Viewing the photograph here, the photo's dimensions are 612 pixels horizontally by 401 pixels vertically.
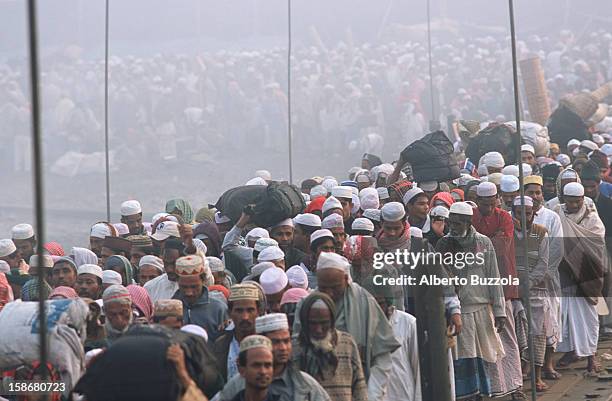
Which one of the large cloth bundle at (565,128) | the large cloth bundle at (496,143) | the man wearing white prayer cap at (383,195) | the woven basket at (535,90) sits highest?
the woven basket at (535,90)

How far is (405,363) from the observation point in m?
9.12

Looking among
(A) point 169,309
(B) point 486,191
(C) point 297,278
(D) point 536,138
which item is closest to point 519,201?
(B) point 486,191

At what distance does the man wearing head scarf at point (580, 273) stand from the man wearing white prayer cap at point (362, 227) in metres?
1.64

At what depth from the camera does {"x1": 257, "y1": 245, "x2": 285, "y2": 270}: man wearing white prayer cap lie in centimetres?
994

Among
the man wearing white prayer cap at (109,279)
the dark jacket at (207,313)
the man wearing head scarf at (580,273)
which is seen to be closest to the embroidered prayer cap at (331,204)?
the man wearing head scarf at (580,273)

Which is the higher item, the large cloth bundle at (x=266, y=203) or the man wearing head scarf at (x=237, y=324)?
the large cloth bundle at (x=266, y=203)

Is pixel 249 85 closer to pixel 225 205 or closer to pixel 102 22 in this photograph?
pixel 102 22

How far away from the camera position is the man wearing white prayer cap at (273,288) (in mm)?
8781

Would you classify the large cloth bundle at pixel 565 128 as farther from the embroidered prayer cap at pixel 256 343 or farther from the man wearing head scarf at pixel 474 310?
the embroidered prayer cap at pixel 256 343

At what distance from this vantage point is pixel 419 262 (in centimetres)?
964

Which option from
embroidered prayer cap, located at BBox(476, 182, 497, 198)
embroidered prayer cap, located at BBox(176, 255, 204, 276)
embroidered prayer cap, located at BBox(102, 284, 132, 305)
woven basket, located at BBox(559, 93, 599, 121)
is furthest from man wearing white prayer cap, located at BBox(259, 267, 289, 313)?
woven basket, located at BBox(559, 93, 599, 121)

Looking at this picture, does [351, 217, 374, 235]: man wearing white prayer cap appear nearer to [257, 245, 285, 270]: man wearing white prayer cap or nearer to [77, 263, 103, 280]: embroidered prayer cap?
[257, 245, 285, 270]: man wearing white prayer cap

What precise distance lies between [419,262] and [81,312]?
2.71m

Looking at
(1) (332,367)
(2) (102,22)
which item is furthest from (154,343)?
(2) (102,22)
